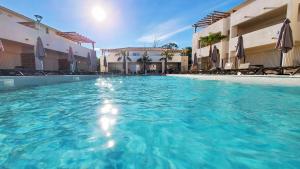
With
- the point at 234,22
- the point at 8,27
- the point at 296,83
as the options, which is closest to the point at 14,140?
the point at 296,83

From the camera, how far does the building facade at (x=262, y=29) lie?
40.9ft

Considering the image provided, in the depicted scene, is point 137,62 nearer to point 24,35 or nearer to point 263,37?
point 24,35

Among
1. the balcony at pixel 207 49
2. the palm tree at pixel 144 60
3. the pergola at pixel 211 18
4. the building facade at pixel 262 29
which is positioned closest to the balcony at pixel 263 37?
the building facade at pixel 262 29

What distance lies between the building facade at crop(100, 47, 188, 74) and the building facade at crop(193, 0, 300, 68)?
47.0ft

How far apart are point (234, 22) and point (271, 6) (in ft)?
16.0

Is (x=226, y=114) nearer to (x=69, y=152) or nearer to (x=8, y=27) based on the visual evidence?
(x=69, y=152)

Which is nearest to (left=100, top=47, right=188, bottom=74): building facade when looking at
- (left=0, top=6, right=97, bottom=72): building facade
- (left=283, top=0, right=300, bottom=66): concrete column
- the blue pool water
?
(left=0, top=6, right=97, bottom=72): building facade

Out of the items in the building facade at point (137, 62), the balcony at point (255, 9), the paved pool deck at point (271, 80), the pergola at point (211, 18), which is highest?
the pergola at point (211, 18)

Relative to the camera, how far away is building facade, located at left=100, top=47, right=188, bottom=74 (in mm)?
37062

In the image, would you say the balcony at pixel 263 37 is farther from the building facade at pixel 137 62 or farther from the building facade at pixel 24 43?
the building facade at pixel 137 62

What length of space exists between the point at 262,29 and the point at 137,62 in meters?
26.0

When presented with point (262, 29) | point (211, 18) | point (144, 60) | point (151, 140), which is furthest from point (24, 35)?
point (144, 60)

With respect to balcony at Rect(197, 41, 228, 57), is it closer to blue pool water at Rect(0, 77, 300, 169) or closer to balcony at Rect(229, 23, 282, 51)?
balcony at Rect(229, 23, 282, 51)

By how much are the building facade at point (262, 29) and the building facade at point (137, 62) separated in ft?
47.0
